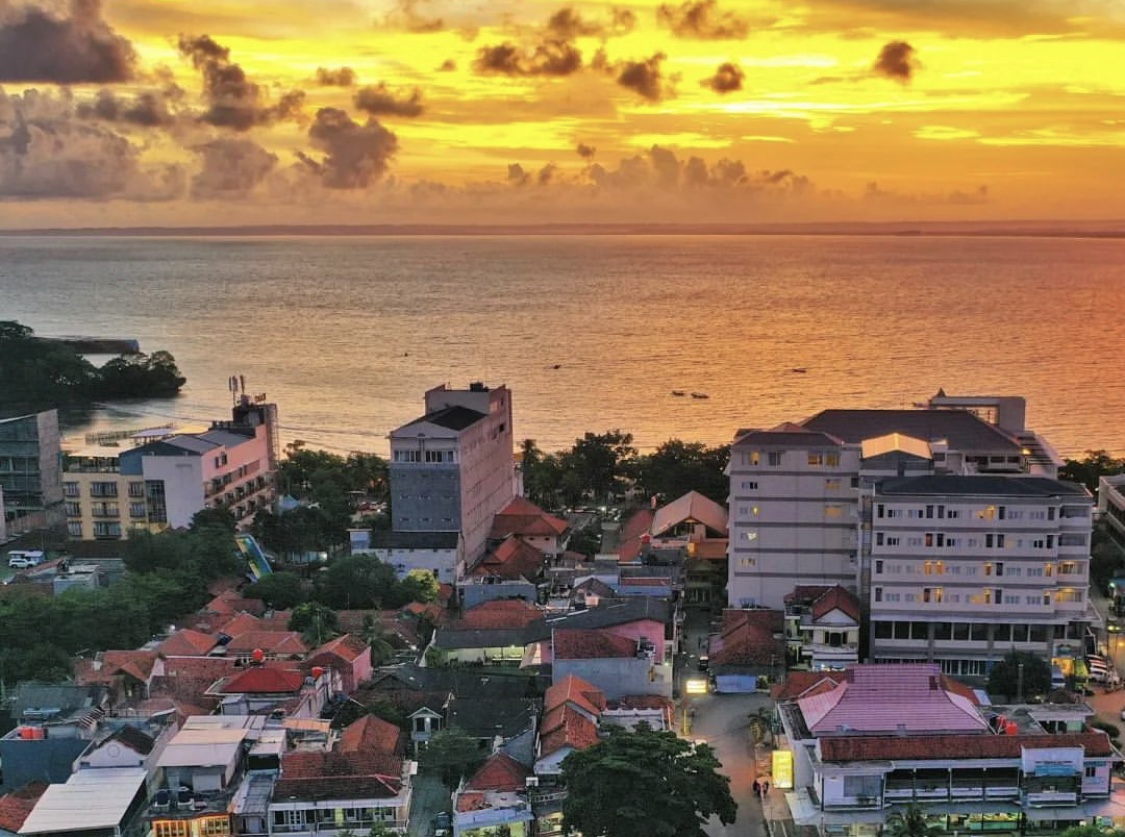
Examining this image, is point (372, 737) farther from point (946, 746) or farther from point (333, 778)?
point (946, 746)

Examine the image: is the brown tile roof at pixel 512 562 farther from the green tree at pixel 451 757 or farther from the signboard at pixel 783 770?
the signboard at pixel 783 770

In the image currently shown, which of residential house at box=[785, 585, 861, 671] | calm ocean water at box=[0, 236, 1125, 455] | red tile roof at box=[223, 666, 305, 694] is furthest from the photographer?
calm ocean water at box=[0, 236, 1125, 455]

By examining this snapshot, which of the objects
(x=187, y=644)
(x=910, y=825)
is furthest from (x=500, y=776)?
(x=187, y=644)

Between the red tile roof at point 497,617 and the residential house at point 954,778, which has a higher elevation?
the residential house at point 954,778

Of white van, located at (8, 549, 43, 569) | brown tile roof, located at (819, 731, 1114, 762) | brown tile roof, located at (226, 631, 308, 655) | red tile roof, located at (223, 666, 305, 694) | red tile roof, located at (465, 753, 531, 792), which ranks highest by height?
brown tile roof, located at (819, 731, 1114, 762)

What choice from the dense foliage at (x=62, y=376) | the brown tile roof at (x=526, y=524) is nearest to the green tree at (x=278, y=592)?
the brown tile roof at (x=526, y=524)

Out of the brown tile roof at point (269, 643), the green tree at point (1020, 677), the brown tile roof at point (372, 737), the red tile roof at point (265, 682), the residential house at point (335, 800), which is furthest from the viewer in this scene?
the brown tile roof at point (269, 643)

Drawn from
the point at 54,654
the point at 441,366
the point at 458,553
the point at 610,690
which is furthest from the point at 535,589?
the point at 441,366

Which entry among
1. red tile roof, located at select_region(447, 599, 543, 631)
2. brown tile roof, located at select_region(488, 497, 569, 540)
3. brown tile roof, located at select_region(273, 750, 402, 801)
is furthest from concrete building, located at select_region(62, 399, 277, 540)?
brown tile roof, located at select_region(273, 750, 402, 801)

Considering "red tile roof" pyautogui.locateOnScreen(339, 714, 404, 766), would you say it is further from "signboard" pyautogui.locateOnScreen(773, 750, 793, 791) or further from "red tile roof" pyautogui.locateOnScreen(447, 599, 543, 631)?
"signboard" pyautogui.locateOnScreen(773, 750, 793, 791)
